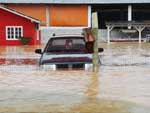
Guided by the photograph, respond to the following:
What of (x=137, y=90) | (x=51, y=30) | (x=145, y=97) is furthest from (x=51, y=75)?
(x=51, y=30)

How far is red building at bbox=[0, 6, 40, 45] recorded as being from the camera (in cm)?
4531

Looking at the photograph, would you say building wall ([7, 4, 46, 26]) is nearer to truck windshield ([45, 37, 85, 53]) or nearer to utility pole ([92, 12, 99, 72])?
truck windshield ([45, 37, 85, 53])

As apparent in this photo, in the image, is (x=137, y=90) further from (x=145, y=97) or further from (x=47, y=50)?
(x=47, y=50)

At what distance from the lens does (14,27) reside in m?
45.7

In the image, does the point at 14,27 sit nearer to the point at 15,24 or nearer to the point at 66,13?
the point at 15,24

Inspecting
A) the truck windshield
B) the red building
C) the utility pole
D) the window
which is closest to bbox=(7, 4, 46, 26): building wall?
the red building

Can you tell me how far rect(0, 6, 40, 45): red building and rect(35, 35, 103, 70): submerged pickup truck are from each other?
25.9m

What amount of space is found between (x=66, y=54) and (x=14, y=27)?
27601 millimetres

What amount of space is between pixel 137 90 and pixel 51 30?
37.7 meters

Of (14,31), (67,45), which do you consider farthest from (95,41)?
(14,31)

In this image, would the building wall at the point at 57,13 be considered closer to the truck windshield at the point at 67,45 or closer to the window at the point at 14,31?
the window at the point at 14,31

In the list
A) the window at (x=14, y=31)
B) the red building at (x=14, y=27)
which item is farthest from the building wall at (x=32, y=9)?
the window at (x=14, y=31)

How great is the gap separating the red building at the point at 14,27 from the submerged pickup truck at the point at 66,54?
25.9 meters

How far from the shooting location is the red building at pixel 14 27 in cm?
4531
